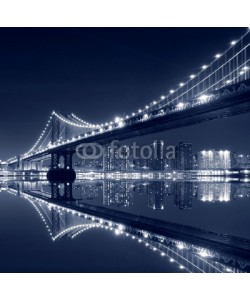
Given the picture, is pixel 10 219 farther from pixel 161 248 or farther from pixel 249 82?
pixel 249 82

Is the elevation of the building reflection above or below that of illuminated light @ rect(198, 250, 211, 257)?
above

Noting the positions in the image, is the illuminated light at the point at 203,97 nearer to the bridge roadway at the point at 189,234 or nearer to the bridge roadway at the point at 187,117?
the bridge roadway at the point at 187,117

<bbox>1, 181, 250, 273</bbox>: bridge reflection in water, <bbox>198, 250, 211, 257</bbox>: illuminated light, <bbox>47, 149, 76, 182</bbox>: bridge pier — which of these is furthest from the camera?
<bbox>47, 149, 76, 182</bbox>: bridge pier

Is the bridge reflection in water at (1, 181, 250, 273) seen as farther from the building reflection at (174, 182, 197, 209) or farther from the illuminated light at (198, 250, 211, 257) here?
the building reflection at (174, 182, 197, 209)

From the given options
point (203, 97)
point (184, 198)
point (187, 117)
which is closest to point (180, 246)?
point (184, 198)

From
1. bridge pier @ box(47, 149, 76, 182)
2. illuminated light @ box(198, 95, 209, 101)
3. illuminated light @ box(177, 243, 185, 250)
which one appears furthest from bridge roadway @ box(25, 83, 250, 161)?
illuminated light @ box(177, 243, 185, 250)

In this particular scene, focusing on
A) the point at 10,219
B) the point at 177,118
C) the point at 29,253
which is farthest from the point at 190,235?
the point at 177,118

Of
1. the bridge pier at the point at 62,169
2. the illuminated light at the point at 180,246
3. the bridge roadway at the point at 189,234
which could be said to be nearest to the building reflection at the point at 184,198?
the bridge roadway at the point at 189,234

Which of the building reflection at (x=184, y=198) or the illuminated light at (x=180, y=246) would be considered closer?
the illuminated light at (x=180, y=246)
